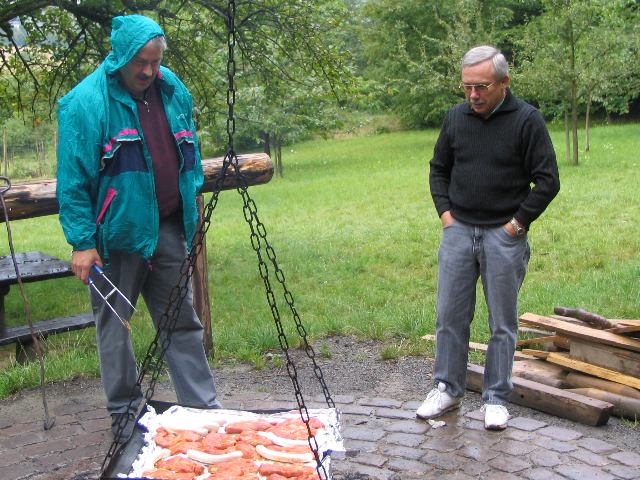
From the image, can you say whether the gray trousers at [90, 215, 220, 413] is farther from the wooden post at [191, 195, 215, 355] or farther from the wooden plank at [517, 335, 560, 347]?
the wooden plank at [517, 335, 560, 347]

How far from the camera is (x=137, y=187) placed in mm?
3686

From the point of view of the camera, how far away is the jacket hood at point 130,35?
11.5 feet

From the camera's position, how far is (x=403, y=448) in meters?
3.94

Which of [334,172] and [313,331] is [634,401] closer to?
[313,331]

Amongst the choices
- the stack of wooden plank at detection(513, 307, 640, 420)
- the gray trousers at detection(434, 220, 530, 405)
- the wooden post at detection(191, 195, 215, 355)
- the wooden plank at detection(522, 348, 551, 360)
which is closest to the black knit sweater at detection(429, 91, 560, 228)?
the gray trousers at detection(434, 220, 530, 405)

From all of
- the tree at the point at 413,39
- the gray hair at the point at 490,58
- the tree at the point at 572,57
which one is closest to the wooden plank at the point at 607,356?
the gray hair at the point at 490,58

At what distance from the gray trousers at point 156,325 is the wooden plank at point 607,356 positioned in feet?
7.21

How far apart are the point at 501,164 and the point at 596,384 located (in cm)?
148

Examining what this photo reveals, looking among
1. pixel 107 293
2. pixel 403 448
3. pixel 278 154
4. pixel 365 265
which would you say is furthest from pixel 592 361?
pixel 278 154

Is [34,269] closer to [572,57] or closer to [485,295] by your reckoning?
[485,295]

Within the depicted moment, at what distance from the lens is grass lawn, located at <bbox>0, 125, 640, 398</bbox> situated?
236 inches

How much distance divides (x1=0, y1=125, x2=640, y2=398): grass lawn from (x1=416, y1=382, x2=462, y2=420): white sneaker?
108 cm

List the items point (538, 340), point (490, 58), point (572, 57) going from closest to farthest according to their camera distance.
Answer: point (490, 58)
point (538, 340)
point (572, 57)

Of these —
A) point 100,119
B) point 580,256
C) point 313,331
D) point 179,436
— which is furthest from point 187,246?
point 580,256
